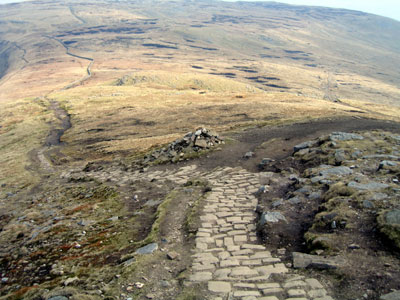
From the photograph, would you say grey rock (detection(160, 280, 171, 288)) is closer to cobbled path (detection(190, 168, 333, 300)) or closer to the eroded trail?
cobbled path (detection(190, 168, 333, 300))

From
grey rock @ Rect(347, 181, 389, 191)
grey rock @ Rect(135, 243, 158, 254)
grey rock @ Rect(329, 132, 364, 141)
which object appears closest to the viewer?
grey rock @ Rect(135, 243, 158, 254)

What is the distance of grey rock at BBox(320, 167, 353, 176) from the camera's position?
45.1 ft

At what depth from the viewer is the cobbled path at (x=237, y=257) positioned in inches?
298

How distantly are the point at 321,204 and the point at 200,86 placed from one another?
113 m

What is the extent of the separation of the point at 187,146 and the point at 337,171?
37.4 ft

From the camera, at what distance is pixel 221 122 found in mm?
42062

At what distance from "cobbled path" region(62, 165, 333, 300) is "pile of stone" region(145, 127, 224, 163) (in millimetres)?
6050

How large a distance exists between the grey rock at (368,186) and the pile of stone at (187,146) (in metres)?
11.9

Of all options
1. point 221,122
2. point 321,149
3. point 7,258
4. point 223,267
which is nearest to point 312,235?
point 223,267

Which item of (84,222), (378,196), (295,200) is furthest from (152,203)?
(378,196)

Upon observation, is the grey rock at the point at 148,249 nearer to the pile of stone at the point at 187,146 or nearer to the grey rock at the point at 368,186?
A: the grey rock at the point at 368,186

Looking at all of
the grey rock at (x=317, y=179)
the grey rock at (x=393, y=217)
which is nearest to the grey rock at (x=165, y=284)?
the grey rock at (x=393, y=217)

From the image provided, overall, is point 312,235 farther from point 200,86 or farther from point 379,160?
point 200,86

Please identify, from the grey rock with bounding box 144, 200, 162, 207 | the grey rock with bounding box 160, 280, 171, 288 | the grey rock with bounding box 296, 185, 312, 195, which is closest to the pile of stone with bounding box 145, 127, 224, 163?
the grey rock with bounding box 144, 200, 162, 207
